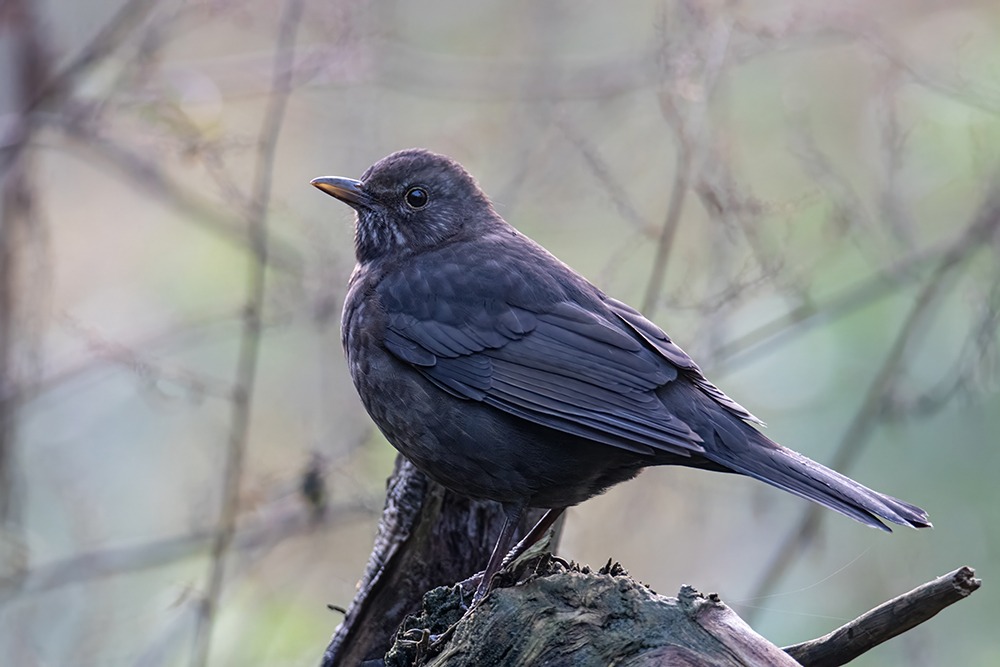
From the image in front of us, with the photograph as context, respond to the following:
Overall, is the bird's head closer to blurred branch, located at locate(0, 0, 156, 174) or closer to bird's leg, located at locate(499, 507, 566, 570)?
bird's leg, located at locate(499, 507, 566, 570)

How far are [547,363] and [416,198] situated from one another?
114cm

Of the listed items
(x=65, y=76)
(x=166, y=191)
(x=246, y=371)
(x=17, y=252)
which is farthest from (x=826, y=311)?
(x=17, y=252)

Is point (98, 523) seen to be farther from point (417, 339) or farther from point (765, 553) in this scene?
point (765, 553)

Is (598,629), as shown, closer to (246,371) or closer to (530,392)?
(530,392)

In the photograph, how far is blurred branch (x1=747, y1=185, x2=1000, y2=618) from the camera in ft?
16.7

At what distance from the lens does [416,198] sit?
15.8 feet

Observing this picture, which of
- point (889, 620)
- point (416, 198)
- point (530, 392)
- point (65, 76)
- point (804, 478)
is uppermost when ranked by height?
point (65, 76)

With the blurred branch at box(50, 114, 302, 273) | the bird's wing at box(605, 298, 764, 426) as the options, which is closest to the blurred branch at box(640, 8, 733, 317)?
the bird's wing at box(605, 298, 764, 426)

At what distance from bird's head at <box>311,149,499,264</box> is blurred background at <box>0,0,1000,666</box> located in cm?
60

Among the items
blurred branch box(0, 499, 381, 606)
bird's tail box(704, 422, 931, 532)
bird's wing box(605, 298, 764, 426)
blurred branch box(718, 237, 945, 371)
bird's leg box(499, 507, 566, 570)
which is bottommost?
bird's tail box(704, 422, 931, 532)

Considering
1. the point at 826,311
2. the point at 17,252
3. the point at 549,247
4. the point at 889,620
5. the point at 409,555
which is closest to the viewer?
the point at 889,620

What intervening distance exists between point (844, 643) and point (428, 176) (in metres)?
2.61

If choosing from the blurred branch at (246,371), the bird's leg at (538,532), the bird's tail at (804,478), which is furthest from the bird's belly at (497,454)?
the blurred branch at (246,371)

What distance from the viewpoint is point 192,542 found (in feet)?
19.7
